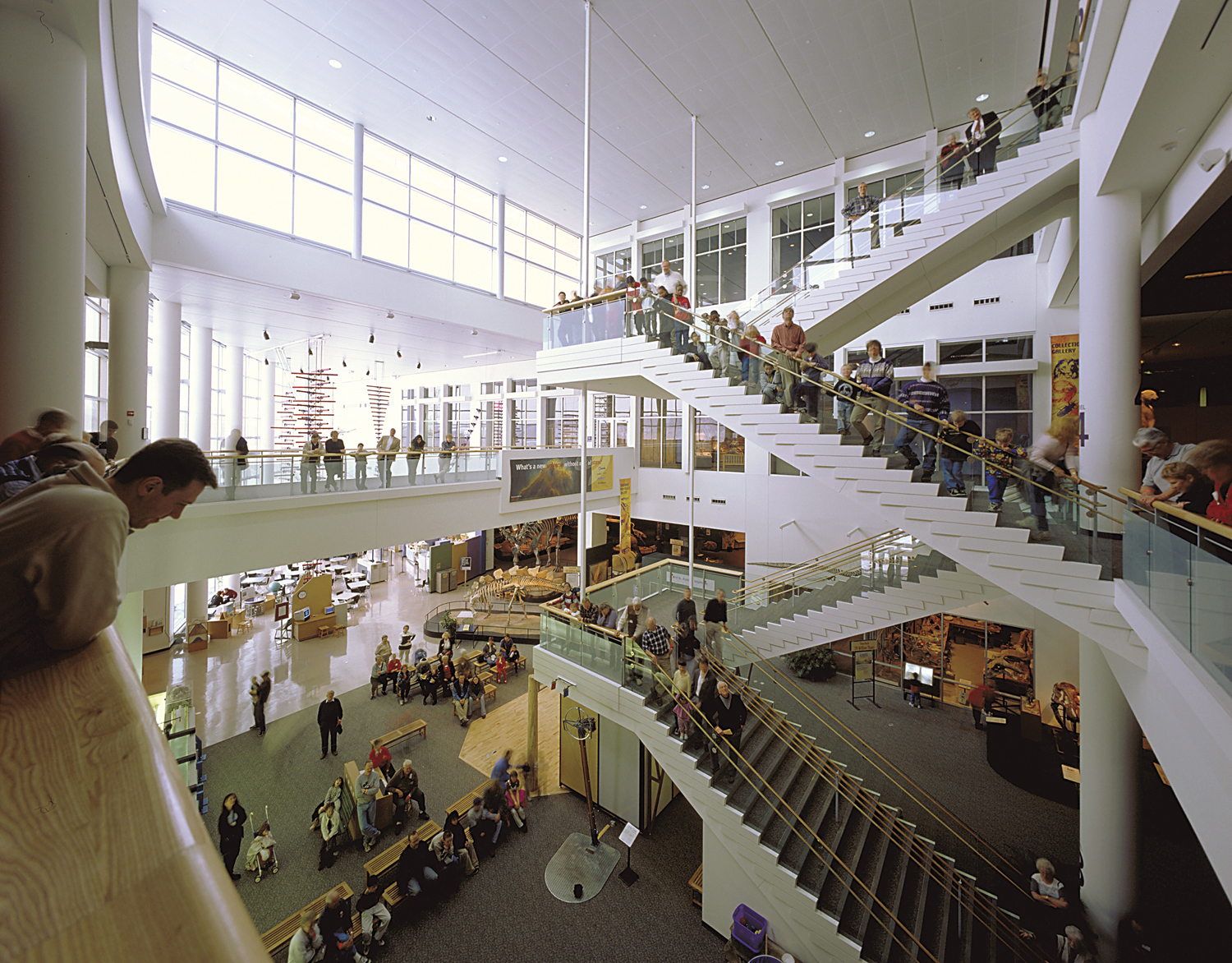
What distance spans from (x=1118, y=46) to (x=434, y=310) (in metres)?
14.1

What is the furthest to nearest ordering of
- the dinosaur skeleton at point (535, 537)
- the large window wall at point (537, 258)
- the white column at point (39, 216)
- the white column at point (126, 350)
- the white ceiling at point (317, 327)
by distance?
the dinosaur skeleton at point (535, 537) → the large window wall at point (537, 258) → the white ceiling at point (317, 327) → the white column at point (126, 350) → the white column at point (39, 216)

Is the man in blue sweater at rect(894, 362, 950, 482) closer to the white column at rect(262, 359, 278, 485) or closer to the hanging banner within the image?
the hanging banner

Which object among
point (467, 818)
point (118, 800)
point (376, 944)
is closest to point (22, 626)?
point (118, 800)

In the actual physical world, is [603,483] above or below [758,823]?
above

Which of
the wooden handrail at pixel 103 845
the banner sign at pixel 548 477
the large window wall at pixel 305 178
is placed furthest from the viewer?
the banner sign at pixel 548 477

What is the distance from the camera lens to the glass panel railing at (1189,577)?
3146 mm

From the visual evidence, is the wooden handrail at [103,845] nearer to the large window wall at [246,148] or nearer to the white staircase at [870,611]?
the white staircase at [870,611]

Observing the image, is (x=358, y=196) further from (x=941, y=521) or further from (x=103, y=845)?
(x=103, y=845)

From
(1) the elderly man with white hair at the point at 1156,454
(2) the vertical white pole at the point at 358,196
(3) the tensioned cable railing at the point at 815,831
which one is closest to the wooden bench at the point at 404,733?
(3) the tensioned cable railing at the point at 815,831

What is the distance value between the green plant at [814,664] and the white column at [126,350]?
50.3ft

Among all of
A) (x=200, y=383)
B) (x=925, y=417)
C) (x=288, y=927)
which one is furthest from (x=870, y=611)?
(x=200, y=383)

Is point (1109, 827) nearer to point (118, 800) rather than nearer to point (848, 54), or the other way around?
point (118, 800)

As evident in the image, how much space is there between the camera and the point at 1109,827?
252 inches

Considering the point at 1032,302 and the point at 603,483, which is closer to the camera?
the point at 1032,302
